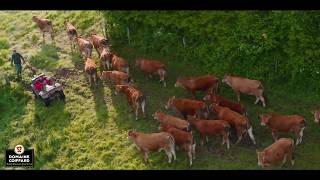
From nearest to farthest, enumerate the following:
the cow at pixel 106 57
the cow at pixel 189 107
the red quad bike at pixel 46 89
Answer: the cow at pixel 189 107 → the red quad bike at pixel 46 89 → the cow at pixel 106 57

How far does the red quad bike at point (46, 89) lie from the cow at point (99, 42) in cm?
264

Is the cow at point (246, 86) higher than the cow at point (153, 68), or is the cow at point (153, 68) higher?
the cow at point (153, 68)

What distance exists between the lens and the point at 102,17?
25.6 meters

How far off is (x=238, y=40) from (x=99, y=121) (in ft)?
19.8

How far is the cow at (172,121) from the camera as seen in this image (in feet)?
61.5

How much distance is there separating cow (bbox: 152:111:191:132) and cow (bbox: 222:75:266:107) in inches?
121

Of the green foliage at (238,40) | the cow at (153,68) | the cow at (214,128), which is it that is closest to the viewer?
the cow at (214,128)

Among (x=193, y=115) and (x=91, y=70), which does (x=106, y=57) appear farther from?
(x=193, y=115)

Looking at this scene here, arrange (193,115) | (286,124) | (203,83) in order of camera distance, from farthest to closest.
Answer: (203,83)
(193,115)
(286,124)

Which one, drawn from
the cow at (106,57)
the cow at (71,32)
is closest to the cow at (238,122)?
the cow at (106,57)

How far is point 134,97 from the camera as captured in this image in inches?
797

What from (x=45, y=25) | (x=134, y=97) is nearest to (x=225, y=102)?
(x=134, y=97)

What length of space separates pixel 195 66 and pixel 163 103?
8.51 feet

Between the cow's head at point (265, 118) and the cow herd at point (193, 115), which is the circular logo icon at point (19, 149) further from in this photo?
the cow's head at point (265, 118)
